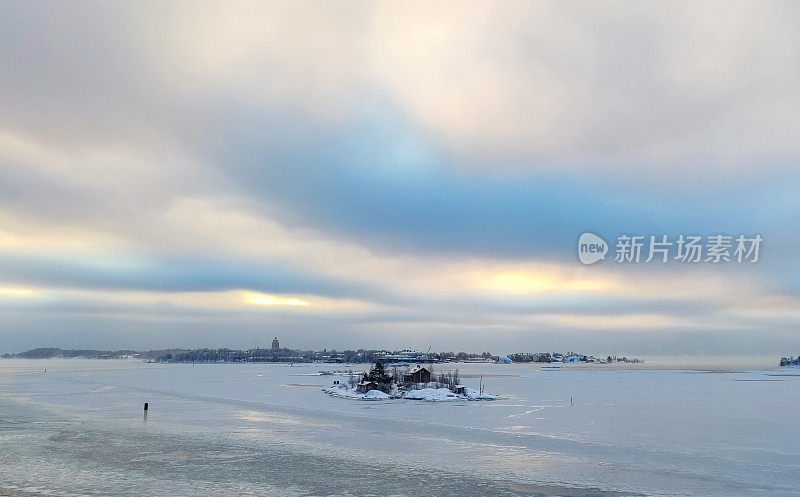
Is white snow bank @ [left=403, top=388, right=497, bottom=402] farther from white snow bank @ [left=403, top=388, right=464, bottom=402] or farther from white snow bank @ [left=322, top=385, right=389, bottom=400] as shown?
white snow bank @ [left=322, top=385, right=389, bottom=400]

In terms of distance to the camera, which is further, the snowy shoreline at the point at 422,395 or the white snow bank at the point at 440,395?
the snowy shoreline at the point at 422,395

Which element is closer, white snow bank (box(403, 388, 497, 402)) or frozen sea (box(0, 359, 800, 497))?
frozen sea (box(0, 359, 800, 497))

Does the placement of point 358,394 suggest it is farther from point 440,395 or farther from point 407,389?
point 440,395

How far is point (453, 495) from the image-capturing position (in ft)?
67.8

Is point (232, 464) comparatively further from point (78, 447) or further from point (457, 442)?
point (457, 442)

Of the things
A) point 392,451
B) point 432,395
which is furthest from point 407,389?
point 392,451

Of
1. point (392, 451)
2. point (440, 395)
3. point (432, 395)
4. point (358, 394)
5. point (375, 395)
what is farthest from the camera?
point (358, 394)

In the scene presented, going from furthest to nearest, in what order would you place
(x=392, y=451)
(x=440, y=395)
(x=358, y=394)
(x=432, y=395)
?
1. (x=358, y=394)
2. (x=432, y=395)
3. (x=440, y=395)
4. (x=392, y=451)

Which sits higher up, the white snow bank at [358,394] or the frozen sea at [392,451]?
the frozen sea at [392,451]

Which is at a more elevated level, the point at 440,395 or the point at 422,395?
the point at 440,395

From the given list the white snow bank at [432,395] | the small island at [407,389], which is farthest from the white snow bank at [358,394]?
the white snow bank at [432,395]

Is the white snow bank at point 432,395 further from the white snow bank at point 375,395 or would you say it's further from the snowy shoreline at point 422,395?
the white snow bank at point 375,395

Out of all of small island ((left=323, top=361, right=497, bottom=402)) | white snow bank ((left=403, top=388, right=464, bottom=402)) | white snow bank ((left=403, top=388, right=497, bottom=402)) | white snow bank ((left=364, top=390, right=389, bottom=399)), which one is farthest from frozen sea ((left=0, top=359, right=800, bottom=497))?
white snow bank ((left=364, top=390, right=389, bottom=399))

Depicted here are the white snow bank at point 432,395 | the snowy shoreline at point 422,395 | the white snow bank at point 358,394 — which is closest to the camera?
the snowy shoreline at point 422,395
